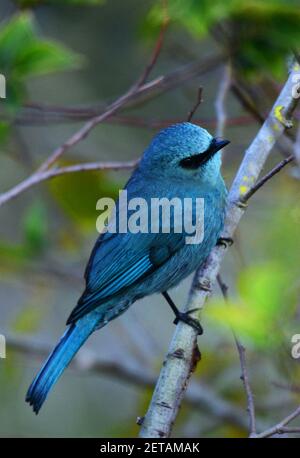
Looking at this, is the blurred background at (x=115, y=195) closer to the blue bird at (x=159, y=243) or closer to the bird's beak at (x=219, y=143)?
the bird's beak at (x=219, y=143)

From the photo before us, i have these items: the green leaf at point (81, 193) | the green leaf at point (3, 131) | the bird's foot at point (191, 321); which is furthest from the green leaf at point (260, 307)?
the green leaf at point (81, 193)

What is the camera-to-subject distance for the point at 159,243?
4.61 m

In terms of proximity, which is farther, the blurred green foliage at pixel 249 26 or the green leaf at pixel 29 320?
the green leaf at pixel 29 320

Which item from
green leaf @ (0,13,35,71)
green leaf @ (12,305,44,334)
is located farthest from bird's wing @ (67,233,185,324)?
green leaf @ (12,305,44,334)

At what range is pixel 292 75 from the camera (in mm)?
4070

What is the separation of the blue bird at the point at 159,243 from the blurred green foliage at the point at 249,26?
0.57 meters

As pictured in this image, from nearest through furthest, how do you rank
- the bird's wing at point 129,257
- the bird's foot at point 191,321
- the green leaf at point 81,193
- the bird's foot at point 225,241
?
1. the bird's foot at point 191,321
2. the bird's foot at point 225,241
3. the bird's wing at point 129,257
4. the green leaf at point 81,193

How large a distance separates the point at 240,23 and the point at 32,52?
4.00 ft

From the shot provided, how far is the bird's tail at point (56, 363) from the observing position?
3984mm

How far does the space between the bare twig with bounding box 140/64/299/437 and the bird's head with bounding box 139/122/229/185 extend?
0.35 metres

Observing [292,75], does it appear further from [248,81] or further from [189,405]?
[189,405]

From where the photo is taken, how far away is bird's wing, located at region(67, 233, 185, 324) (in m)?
4.55

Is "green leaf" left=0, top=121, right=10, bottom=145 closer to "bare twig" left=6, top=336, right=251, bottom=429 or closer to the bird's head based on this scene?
the bird's head
